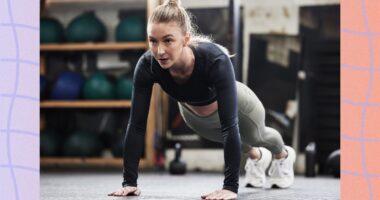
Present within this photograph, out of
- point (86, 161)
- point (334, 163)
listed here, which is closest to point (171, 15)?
point (334, 163)

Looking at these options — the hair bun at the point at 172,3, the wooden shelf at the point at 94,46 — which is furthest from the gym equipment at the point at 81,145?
the hair bun at the point at 172,3

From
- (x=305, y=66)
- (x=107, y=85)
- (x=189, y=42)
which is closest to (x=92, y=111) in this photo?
(x=107, y=85)

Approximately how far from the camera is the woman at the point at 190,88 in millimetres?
2295

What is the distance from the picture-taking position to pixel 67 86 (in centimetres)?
537

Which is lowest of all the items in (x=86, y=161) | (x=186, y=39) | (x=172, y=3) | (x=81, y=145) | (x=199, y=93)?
(x=86, y=161)

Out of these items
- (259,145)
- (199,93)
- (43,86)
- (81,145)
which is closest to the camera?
(199,93)

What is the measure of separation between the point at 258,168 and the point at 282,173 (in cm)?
13

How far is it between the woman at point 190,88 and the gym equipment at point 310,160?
200 centimetres

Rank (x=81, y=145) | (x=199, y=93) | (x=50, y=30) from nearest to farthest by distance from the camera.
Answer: (x=199, y=93) < (x=81, y=145) < (x=50, y=30)

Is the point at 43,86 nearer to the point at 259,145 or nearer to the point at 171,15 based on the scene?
the point at 259,145

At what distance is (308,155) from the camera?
15.9ft

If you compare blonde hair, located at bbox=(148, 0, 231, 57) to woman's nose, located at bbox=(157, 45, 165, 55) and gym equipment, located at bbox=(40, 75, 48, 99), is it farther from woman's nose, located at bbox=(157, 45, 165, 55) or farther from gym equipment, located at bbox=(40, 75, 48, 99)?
gym equipment, located at bbox=(40, 75, 48, 99)
